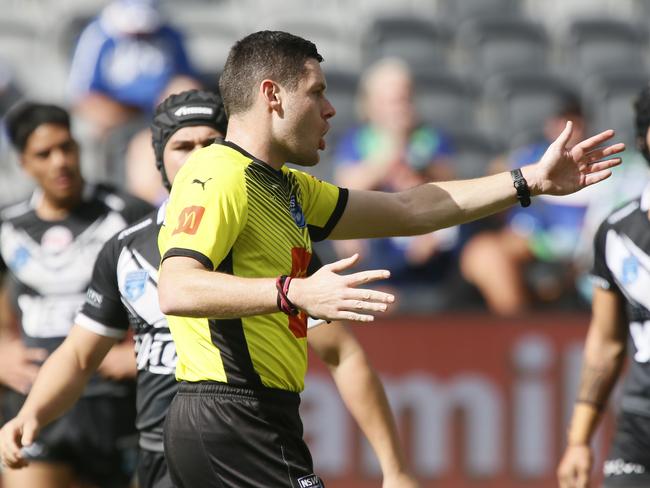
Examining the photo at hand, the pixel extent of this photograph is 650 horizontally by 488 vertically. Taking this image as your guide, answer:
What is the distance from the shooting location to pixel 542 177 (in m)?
4.87

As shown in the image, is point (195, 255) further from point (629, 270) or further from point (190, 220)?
point (629, 270)

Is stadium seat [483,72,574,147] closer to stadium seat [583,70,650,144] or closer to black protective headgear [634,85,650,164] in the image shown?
stadium seat [583,70,650,144]

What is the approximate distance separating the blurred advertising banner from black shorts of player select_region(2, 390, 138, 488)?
250 cm

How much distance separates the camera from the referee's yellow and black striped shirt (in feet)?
13.5

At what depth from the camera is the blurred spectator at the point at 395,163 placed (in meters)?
9.66

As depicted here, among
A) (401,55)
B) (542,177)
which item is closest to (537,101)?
(401,55)

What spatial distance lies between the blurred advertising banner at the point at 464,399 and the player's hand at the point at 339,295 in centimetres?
534

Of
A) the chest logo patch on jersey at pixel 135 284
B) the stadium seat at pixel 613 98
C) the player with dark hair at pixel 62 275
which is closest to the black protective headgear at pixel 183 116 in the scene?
the chest logo patch on jersey at pixel 135 284

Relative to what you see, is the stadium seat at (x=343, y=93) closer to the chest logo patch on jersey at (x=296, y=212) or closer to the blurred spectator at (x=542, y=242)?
the blurred spectator at (x=542, y=242)

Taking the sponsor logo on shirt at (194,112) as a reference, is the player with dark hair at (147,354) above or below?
below

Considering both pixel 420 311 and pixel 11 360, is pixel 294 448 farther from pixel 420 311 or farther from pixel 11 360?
pixel 420 311

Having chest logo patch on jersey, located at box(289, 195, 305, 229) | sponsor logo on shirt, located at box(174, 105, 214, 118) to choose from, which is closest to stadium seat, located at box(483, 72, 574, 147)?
sponsor logo on shirt, located at box(174, 105, 214, 118)

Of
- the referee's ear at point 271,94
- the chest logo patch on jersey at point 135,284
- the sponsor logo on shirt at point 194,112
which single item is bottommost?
the chest logo patch on jersey at point 135,284

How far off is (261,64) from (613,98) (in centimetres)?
924
